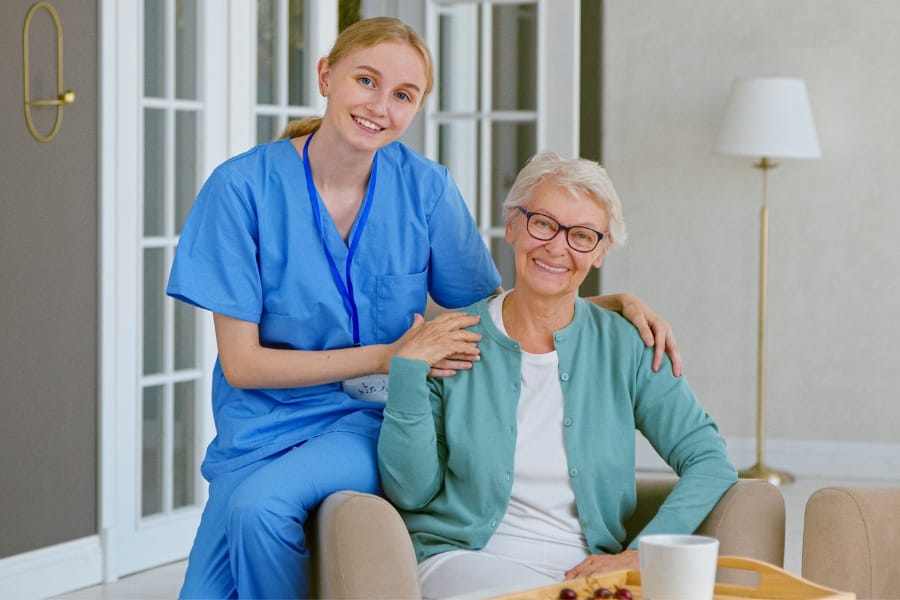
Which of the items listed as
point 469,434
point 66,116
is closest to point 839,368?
point 66,116

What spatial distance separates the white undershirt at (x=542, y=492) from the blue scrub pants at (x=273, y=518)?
245 millimetres

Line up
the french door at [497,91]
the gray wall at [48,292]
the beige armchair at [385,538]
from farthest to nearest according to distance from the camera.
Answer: the french door at [497,91], the gray wall at [48,292], the beige armchair at [385,538]

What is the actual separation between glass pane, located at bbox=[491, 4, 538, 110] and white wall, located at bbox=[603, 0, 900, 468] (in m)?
0.71

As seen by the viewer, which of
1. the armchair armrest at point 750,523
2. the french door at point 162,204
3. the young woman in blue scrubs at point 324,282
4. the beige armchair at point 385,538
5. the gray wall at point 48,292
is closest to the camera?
the beige armchair at point 385,538

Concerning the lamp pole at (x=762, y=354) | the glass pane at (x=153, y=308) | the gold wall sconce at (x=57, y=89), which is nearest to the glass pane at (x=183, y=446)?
the glass pane at (x=153, y=308)

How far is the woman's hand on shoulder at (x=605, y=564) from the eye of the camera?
2.01m

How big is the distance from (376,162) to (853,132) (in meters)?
3.82

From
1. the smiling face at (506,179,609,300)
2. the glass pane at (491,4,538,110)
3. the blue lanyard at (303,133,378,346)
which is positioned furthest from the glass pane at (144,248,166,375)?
the smiling face at (506,179,609,300)

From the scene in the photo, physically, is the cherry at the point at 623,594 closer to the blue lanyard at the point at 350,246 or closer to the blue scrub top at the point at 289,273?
the blue scrub top at the point at 289,273

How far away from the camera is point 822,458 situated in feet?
19.1

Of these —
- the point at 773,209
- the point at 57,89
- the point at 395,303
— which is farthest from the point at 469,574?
the point at 773,209

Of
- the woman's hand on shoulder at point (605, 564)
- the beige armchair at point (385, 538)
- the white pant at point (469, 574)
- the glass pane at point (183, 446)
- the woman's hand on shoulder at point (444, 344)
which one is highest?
the woman's hand on shoulder at point (444, 344)

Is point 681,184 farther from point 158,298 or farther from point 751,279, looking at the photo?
point 158,298

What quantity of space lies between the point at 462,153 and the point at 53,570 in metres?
2.49
